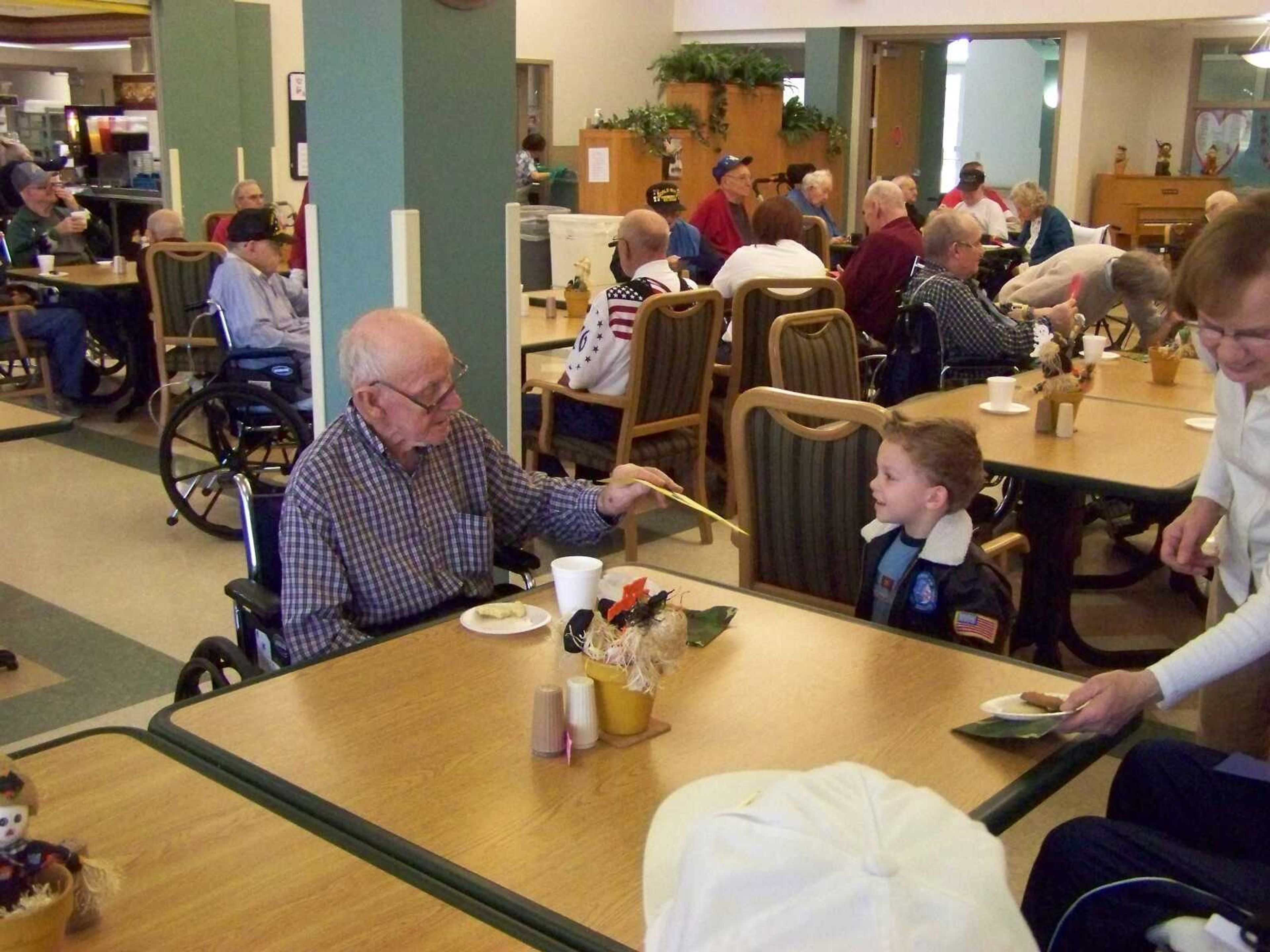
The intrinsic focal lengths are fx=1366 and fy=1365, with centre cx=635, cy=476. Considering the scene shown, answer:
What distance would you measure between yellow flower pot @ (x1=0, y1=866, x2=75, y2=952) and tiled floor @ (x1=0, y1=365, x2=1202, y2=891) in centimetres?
201

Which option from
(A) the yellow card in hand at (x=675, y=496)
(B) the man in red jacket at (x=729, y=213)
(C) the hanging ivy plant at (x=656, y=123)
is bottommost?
(A) the yellow card in hand at (x=675, y=496)

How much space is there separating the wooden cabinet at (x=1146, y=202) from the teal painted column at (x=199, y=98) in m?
7.41

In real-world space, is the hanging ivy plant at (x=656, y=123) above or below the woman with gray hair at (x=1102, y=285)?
above

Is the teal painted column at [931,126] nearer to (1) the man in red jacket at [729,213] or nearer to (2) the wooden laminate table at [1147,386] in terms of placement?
(1) the man in red jacket at [729,213]

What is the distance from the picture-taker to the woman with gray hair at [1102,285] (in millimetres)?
5219

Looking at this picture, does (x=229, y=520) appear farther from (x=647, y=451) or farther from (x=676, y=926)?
(x=676, y=926)

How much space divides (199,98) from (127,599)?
5563mm

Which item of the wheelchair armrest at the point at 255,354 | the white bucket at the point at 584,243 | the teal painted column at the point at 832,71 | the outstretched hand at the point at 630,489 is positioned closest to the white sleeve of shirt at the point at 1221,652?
the outstretched hand at the point at 630,489

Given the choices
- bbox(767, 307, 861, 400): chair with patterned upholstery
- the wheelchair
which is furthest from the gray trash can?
bbox(767, 307, 861, 400): chair with patterned upholstery

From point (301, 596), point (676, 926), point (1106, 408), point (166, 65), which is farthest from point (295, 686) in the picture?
point (166, 65)

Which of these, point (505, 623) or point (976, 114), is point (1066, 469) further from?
point (976, 114)

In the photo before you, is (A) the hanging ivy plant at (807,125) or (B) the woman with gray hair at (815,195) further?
(A) the hanging ivy plant at (807,125)

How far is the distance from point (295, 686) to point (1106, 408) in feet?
9.22

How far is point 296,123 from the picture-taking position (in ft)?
31.4
